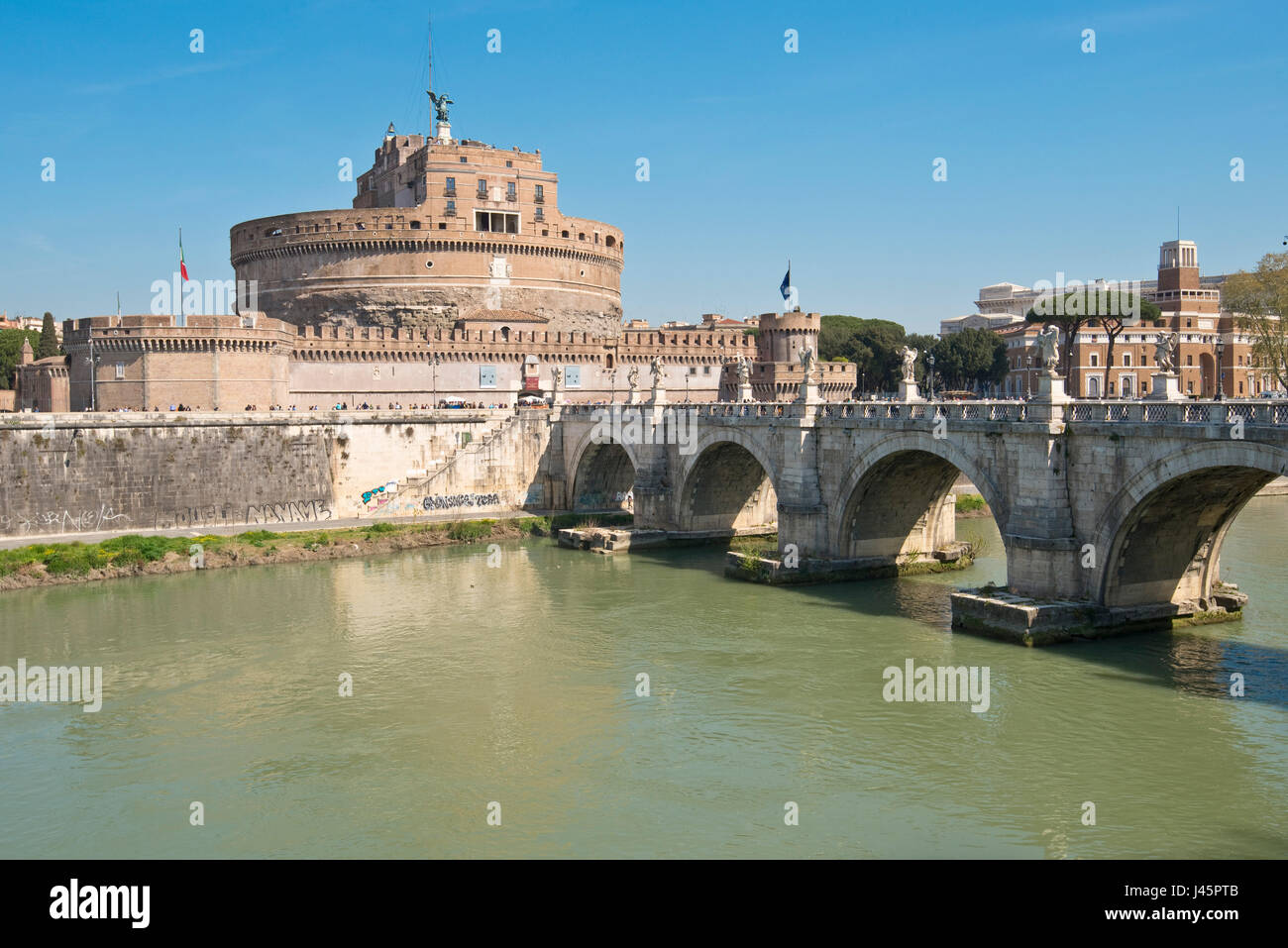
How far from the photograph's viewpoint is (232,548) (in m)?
31.1

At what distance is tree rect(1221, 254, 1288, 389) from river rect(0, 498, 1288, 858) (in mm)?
14367

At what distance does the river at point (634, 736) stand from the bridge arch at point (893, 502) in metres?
2.34

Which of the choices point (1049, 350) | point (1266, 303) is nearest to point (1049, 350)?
point (1049, 350)

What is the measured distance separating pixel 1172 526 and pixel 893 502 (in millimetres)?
8438

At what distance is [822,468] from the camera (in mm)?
27438

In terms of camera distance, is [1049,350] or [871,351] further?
[871,351]

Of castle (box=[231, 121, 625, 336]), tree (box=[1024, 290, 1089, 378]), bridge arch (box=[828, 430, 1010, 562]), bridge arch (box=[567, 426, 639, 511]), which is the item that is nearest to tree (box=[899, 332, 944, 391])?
tree (box=[1024, 290, 1089, 378])

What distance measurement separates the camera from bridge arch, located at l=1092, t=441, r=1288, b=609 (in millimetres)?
17906

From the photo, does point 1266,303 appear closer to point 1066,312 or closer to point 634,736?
point 1066,312

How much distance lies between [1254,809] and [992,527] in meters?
23.7

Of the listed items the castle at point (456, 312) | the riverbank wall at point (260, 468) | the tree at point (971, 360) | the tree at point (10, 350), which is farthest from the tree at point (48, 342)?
the tree at point (971, 360)

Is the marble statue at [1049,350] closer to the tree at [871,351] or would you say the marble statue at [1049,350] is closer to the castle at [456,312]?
the castle at [456,312]

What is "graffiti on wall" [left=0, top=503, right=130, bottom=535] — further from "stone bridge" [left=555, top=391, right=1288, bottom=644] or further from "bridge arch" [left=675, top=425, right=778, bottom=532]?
"stone bridge" [left=555, top=391, right=1288, bottom=644]
